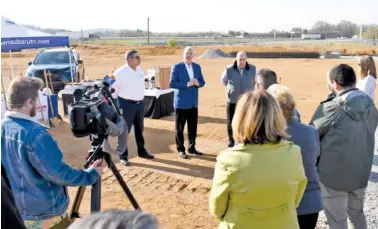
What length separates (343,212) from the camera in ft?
12.1

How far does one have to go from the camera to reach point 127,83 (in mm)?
6742

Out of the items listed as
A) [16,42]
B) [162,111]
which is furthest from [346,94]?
[16,42]

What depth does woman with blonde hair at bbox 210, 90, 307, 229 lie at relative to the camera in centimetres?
245

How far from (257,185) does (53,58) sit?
1541 centimetres

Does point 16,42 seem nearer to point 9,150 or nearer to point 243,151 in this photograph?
point 9,150

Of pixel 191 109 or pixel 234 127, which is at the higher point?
pixel 234 127

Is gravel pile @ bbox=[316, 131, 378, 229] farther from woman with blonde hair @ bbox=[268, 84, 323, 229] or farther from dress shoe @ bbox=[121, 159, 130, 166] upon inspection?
dress shoe @ bbox=[121, 159, 130, 166]

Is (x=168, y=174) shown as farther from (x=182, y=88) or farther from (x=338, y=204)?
(x=338, y=204)

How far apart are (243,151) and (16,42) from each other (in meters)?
9.27

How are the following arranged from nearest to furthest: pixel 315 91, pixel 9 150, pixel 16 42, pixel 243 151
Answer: pixel 243 151 → pixel 9 150 → pixel 16 42 → pixel 315 91

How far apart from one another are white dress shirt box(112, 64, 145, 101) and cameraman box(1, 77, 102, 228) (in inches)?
154

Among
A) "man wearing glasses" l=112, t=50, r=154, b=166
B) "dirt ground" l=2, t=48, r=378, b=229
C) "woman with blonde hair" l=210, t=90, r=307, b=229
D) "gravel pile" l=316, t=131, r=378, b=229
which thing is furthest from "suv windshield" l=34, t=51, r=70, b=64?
"woman with blonde hair" l=210, t=90, r=307, b=229

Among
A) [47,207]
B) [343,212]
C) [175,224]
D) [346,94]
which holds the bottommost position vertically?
[175,224]

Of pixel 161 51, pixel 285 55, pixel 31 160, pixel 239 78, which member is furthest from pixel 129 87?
pixel 161 51
